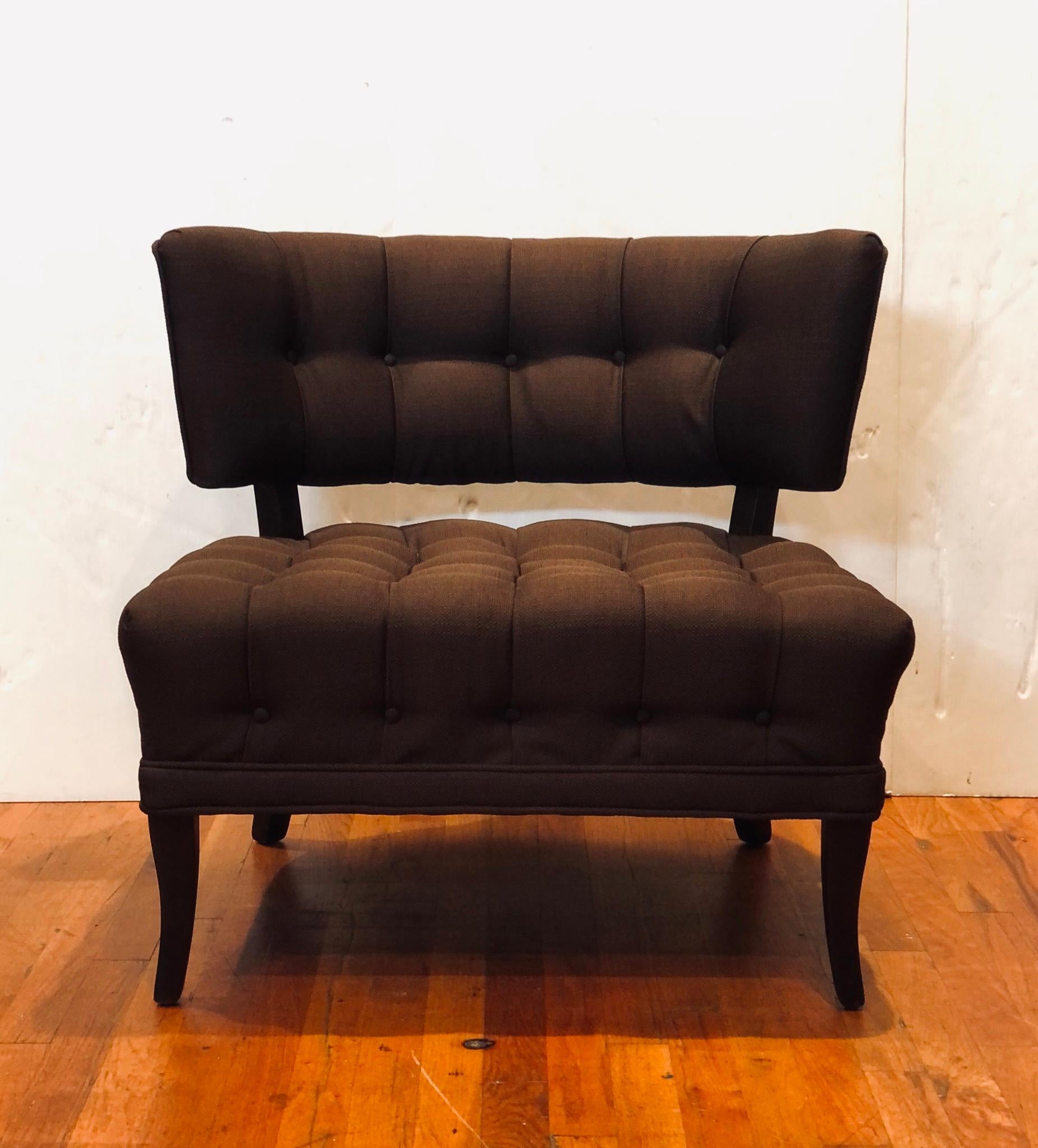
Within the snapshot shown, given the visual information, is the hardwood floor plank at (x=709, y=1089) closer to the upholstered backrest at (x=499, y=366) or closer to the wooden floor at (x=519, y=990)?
the wooden floor at (x=519, y=990)

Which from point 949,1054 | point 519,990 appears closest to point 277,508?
point 519,990

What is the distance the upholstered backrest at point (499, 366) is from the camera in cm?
166

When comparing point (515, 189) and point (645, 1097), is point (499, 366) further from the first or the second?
point (645, 1097)

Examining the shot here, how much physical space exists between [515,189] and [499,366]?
0.34 meters

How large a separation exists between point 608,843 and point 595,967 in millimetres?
373

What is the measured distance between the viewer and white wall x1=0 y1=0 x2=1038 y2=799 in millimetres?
1874

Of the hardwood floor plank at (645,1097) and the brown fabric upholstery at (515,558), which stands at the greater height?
the brown fabric upholstery at (515,558)

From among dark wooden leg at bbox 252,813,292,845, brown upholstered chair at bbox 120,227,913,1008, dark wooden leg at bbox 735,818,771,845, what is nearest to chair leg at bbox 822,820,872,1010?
brown upholstered chair at bbox 120,227,913,1008

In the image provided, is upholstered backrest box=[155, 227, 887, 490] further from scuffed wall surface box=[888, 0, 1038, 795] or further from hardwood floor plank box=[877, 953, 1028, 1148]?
hardwood floor plank box=[877, 953, 1028, 1148]

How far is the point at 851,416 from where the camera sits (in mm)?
1637

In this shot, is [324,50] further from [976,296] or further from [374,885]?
[374,885]

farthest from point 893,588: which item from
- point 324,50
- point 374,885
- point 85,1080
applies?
point 85,1080

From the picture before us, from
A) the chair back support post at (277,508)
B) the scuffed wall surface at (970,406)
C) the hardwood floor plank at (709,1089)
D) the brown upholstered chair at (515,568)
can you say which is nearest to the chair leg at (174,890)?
the brown upholstered chair at (515,568)

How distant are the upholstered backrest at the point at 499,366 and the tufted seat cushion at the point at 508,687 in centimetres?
37
